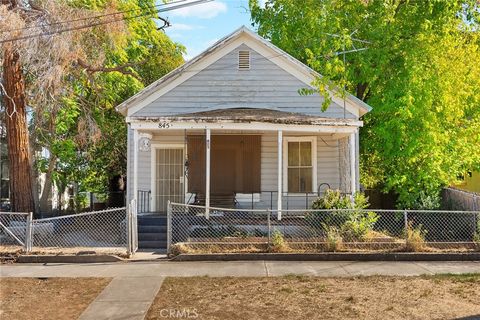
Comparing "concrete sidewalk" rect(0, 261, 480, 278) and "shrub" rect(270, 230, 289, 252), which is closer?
"concrete sidewalk" rect(0, 261, 480, 278)

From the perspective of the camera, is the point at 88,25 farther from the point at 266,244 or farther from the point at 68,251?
the point at 266,244

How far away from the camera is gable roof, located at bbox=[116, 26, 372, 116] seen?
48.4 feet

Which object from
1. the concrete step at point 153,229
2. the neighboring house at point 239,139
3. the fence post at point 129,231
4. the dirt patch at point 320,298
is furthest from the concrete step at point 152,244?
the dirt patch at point 320,298

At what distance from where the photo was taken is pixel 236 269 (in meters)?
9.60

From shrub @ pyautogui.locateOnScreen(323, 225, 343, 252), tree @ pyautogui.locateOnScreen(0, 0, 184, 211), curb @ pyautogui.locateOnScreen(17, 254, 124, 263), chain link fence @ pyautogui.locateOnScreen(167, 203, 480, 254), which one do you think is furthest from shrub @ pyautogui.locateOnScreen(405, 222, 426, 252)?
tree @ pyautogui.locateOnScreen(0, 0, 184, 211)

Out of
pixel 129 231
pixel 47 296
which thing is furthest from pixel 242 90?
pixel 47 296

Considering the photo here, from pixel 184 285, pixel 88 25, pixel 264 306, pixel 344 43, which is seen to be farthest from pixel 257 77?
pixel 264 306

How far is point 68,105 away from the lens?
58.1 feet

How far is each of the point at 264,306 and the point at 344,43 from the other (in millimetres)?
7238

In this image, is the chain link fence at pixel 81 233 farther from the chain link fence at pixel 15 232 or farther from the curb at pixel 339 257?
the curb at pixel 339 257

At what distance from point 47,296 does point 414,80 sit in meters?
11.7

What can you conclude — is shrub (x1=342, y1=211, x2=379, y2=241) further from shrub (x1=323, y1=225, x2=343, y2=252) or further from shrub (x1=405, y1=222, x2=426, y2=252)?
shrub (x1=405, y1=222, x2=426, y2=252)

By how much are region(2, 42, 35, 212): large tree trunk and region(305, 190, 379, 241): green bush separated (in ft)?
28.6

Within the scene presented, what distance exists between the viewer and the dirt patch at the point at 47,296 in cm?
682
